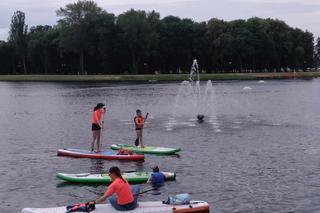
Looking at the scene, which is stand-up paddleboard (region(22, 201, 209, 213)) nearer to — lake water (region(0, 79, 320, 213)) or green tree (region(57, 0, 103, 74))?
lake water (region(0, 79, 320, 213))

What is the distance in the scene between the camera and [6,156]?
39.8m

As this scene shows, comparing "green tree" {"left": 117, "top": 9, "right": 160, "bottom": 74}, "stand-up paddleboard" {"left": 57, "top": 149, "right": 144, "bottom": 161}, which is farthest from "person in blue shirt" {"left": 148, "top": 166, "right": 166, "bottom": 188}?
"green tree" {"left": 117, "top": 9, "right": 160, "bottom": 74}

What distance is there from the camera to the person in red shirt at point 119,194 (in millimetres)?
22156

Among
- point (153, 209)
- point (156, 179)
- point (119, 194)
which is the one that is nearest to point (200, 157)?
point (156, 179)

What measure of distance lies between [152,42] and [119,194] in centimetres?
15167

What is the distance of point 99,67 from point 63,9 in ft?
81.7

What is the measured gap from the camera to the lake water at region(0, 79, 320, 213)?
1091 inches

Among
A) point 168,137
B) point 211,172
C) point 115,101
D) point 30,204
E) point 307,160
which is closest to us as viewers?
point 30,204

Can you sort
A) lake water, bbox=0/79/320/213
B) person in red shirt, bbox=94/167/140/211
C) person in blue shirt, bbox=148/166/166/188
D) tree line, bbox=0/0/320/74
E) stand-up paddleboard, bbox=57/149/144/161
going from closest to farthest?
person in red shirt, bbox=94/167/140/211, lake water, bbox=0/79/320/213, person in blue shirt, bbox=148/166/166/188, stand-up paddleboard, bbox=57/149/144/161, tree line, bbox=0/0/320/74

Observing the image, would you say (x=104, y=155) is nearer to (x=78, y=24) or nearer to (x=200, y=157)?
(x=200, y=157)

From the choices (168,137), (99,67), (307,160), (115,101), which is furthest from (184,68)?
(307,160)

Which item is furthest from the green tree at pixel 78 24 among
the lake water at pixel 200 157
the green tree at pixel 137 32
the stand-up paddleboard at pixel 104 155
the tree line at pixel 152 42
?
the stand-up paddleboard at pixel 104 155

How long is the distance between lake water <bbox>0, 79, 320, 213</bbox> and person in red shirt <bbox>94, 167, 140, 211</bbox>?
4464 mm

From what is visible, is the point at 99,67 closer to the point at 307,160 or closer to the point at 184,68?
the point at 184,68
